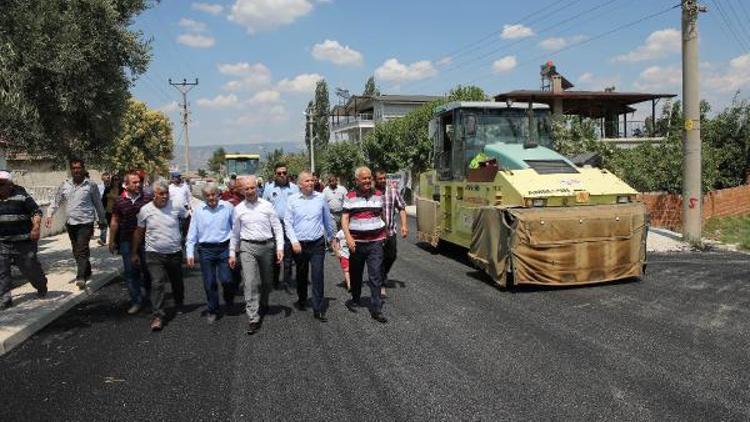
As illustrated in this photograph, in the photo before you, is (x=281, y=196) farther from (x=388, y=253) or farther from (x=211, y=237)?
(x=211, y=237)

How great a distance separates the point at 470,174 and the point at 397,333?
4.73 meters

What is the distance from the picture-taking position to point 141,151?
51.2 meters

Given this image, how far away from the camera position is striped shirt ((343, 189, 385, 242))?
22.9 ft

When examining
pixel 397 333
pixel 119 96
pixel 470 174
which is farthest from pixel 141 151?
pixel 397 333

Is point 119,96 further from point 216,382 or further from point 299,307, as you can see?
point 216,382

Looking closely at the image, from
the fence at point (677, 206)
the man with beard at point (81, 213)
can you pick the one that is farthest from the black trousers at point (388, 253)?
the fence at point (677, 206)

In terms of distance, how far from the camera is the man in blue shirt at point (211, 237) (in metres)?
6.96

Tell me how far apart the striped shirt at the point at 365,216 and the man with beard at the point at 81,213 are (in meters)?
4.22

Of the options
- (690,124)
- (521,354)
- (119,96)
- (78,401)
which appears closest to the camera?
(78,401)

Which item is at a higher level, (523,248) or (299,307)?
(523,248)

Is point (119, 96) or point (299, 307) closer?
point (299, 307)

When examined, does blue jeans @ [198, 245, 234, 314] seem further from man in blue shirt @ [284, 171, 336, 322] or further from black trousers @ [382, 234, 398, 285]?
black trousers @ [382, 234, 398, 285]

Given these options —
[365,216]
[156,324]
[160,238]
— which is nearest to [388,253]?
[365,216]

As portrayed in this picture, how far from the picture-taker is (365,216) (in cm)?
697
